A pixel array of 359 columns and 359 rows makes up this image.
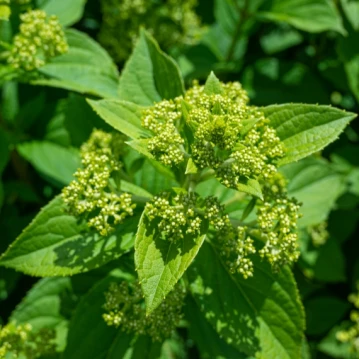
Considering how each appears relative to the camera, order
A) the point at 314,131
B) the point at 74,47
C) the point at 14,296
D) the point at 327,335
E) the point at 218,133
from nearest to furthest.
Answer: the point at 218,133, the point at 314,131, the point at 74,47, the point at 14,296, the point at 327,335

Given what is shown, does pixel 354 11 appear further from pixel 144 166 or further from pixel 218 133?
pixel 218 133

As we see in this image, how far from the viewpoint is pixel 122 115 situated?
341 centimetres

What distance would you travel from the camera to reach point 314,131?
331 cm

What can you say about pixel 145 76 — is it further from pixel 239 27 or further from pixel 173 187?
pixel 239 27

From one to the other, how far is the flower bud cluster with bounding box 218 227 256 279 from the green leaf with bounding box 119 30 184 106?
113 cm

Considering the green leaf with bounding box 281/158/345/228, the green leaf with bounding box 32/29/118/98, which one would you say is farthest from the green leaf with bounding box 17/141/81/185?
the green leaf with bounding box 281/158/345/228

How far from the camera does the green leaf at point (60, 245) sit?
3.42 meters

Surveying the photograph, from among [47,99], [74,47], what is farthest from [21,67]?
[47,99]

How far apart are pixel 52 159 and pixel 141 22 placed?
1.64 m

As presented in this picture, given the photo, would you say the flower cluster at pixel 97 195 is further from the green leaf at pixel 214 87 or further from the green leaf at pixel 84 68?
the green leaf at pixel 84 68

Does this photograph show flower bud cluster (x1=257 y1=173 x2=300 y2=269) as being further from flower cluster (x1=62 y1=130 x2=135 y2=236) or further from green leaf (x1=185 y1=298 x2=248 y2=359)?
green leaf (x1=185 y1=298 x2=248 y2=359)

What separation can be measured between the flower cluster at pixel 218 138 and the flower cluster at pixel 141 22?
240 cm

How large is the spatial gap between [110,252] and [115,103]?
917 mm

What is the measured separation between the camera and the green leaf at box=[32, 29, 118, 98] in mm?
4402
